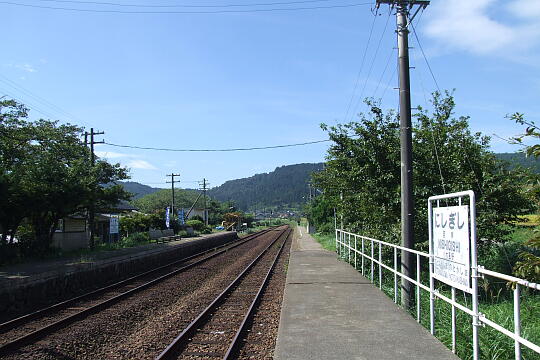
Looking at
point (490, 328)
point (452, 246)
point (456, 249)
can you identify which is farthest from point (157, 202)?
point (456, 249)

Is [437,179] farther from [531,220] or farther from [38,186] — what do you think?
[38,186]

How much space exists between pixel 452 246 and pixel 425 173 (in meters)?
6.95

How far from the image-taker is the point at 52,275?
13688 mm

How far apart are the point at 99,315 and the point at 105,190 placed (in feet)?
55.3

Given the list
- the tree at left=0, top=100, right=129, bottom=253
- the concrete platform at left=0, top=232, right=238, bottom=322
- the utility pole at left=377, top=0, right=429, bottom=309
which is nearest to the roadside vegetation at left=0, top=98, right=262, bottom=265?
the tree at left=0, top=100, right=129, bottom=253

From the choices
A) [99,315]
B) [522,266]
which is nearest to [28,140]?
[99,315]

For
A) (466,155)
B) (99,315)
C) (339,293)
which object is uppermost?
(466,155)

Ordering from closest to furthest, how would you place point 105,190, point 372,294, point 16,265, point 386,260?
point 372,294, point 386,260, point 16,265, point 105,190

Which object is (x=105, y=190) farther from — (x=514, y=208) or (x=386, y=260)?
(x=514, y=208)

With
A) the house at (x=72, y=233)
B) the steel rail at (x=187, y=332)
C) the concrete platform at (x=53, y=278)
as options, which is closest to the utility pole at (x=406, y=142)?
the steel rail at (x=187, y=332)

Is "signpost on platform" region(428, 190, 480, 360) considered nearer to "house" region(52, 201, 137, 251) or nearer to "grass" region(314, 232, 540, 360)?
"grass" region(314, 232, 540, 360)

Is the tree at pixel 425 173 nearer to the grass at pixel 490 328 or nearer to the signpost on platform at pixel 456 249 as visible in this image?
the grass at pixel 490 328

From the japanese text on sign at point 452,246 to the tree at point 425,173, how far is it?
197 inches

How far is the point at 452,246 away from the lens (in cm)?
535
